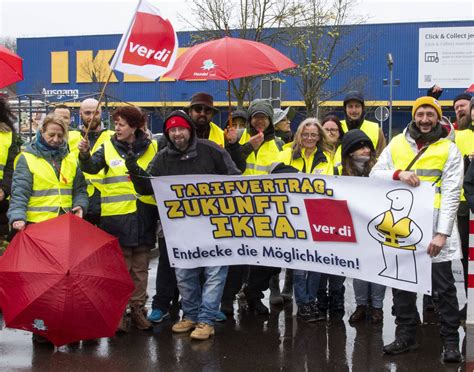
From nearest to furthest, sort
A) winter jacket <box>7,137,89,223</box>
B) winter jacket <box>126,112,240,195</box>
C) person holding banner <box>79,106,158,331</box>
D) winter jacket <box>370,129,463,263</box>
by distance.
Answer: winter jacket <box>370,129,463,263</box>
winter jacket <box>7,137,89,223</box>
winter jacket <box>126,112,240,195</box>
person holding banner <box>79,106,158,331</box>

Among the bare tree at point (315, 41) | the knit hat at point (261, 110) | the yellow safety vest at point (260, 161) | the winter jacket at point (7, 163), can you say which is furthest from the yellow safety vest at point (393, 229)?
the bare tree at point (315, 41)

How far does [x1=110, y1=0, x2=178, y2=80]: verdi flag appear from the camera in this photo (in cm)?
566

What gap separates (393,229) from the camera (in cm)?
521

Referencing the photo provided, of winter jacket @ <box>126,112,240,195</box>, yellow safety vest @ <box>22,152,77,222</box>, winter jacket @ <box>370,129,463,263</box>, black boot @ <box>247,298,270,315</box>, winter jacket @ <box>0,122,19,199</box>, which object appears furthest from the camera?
black boot @ <box>247,298,270,315</box>

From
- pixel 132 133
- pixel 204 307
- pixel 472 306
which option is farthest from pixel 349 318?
pixel 132 133

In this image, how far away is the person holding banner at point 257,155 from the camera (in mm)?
6262

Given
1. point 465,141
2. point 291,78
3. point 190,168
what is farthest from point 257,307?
point 291,78

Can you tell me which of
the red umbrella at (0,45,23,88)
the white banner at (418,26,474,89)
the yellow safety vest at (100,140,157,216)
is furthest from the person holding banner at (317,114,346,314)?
the white banner at (418,26,474,89)

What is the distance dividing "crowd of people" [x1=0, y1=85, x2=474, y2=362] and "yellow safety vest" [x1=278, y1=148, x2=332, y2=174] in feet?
0.04

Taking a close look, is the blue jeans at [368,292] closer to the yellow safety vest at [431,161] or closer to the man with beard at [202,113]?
the yellow safety vest at [431,161]

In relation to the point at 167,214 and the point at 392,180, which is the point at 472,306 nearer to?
the point at 392,180

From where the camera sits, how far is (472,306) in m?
5.95

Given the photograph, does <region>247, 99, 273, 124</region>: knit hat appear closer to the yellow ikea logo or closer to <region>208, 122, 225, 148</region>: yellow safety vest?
<region>208, 122, 225, 148</region>: yellow safety vest

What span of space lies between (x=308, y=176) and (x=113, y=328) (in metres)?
2.01
